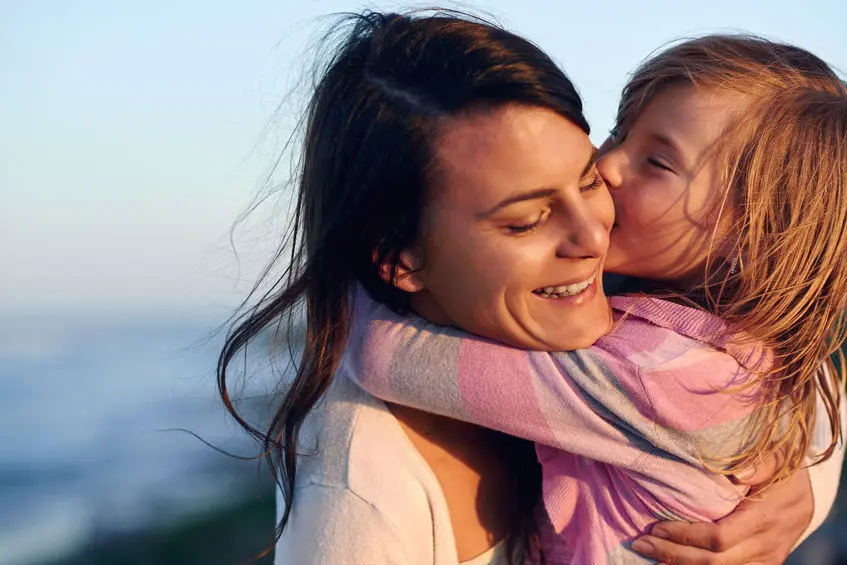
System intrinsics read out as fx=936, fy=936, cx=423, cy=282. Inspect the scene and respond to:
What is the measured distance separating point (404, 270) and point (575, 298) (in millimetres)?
400

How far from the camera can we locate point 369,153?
6.81 feet

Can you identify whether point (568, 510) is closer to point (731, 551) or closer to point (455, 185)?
point (731, 551)

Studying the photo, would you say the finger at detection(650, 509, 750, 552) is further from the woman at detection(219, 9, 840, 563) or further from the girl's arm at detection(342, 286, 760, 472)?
the girl's arm at detection(342, 286, 760, 472)

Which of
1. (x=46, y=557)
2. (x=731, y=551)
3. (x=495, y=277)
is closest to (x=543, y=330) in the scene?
(x=495, y=277)

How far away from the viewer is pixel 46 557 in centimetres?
876

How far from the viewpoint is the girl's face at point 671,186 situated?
7.53 feet

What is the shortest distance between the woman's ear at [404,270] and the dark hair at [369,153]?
0.02m

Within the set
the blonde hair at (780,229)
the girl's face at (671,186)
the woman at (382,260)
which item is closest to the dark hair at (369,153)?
the woman at (382,260)

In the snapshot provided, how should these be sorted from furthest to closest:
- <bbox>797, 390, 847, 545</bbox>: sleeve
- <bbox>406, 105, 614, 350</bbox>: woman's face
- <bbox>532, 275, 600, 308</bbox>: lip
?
<bbox>797, 390, 847, 545</bbox>: sleeve, <bbox>532, 275, 600, 308</bbox>: lip, <bbox>406, 105, 614, 350</bbox>: woman's face

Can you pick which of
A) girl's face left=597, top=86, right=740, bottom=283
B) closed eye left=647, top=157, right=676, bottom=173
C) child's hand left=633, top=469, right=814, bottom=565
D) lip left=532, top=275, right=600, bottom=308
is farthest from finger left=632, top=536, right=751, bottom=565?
closed eye left=647, top=157, right=676, bottom=173

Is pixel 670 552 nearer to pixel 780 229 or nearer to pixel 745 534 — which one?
pixel 745 534

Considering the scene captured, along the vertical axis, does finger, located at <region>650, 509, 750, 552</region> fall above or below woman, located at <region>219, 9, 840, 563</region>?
below

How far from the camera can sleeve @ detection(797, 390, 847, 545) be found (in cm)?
288

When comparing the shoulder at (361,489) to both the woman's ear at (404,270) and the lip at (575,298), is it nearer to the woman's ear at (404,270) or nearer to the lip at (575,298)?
the woman's ear at (404,270)
